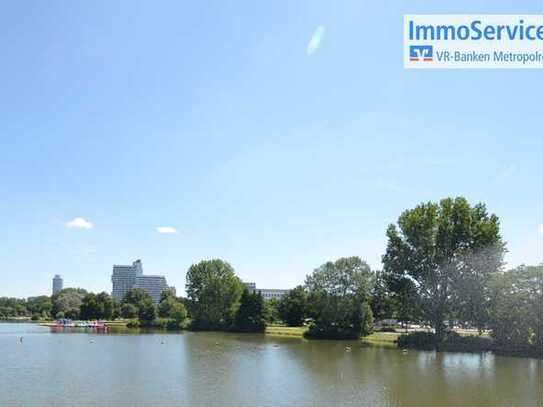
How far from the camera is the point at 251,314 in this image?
92562 mm

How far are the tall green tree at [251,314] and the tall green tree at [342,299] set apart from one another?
56.7 ft

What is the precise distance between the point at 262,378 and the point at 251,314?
57.3 meters

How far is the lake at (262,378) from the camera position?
2816 centimetres

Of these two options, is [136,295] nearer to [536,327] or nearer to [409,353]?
[409,353]

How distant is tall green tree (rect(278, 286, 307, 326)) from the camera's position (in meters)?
106

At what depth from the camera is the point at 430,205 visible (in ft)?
206

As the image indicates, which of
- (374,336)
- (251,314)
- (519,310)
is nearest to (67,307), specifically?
(251,314)

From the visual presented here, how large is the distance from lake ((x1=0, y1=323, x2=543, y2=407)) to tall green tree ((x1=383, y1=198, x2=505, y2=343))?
8.58m

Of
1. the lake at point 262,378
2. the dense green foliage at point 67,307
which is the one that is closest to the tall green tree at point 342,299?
the lake at point 262,378

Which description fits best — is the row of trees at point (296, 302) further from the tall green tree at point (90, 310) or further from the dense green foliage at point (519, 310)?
the tall green tree at point (90, 310)

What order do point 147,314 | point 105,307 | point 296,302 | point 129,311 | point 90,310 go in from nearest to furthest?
point 296,302, point 147,314, point 90,310, point 105,307, point 129,311

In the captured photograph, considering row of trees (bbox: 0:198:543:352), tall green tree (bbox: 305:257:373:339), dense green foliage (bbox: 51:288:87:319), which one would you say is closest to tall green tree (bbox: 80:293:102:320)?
dense green foliage (bbox: 51:288:87:319)

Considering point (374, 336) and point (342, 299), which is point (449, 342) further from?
point (342, 299)

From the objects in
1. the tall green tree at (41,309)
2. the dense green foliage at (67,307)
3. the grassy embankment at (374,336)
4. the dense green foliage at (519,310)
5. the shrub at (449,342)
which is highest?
the dense green foliage at (519,310)
